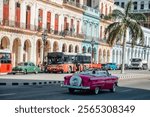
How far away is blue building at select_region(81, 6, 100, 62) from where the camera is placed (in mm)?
71750

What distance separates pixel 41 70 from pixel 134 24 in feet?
39.5

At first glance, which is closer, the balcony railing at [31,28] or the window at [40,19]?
the balcony railing at [31,28]

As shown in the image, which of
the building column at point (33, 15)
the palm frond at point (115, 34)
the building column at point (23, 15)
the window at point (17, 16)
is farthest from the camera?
the building column at point (33, 15)

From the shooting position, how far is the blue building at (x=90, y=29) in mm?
71750

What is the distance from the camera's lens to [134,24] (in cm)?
4897

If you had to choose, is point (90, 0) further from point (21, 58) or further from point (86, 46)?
point (21, 58)

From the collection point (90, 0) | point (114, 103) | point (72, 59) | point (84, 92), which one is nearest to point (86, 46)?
point (90, 0)

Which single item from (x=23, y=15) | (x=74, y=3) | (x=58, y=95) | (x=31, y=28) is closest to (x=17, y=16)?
(x=23, y=15)

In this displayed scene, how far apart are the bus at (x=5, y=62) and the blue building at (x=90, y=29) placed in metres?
28.4

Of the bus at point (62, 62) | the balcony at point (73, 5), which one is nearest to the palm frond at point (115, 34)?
the bus at point (62, 62)

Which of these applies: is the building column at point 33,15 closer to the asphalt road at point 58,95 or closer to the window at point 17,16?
the window at point 17,16

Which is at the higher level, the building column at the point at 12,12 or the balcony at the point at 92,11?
the balcony at the point at 92,11

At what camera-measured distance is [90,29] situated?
74000mm

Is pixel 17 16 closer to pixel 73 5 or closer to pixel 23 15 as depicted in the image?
pixel 23 15
